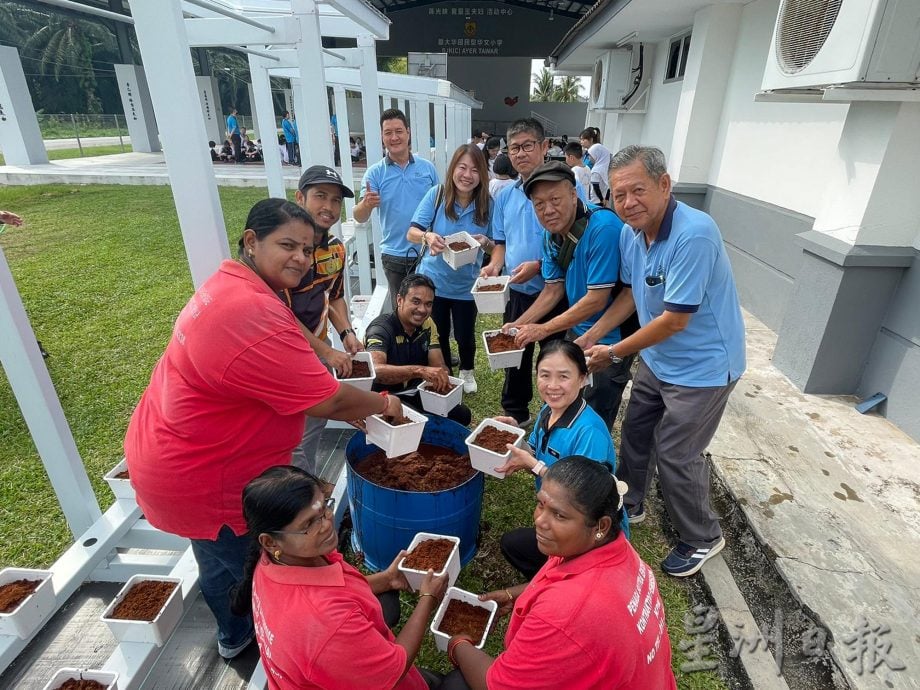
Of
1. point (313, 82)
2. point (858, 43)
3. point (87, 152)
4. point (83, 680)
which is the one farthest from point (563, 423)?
point (87, 152)

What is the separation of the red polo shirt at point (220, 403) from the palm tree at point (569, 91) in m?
37.9

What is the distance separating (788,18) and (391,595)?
432 centimetres

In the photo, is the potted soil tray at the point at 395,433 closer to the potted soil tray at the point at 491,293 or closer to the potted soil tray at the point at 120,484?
the potted soil tray at the point at 491,293

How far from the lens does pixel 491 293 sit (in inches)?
132

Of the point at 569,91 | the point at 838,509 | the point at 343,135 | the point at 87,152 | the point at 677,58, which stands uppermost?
the point at 569,91

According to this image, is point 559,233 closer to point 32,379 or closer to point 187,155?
point 187,155

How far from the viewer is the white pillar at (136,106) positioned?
70.4 ft

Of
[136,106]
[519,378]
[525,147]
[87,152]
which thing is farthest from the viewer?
[87,152]

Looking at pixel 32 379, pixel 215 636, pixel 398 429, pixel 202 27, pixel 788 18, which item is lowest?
pixel 215 636

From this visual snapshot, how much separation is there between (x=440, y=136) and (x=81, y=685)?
36.0 feet

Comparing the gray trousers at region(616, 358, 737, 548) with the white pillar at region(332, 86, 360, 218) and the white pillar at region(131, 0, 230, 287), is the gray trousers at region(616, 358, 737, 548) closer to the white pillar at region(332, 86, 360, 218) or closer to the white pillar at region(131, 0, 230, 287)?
the white pillar at region(131, 0, 230, 287)

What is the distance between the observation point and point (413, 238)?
4051 mm

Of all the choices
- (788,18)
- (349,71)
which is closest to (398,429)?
(788,18)

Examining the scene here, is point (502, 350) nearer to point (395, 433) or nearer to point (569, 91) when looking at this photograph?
point (395, 433)
